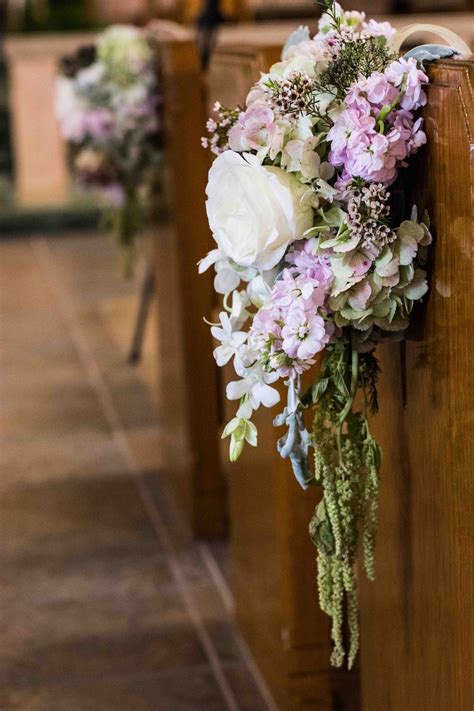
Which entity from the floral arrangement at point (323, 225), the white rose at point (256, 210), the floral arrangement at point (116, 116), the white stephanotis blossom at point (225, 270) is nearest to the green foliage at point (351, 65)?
the floral arrangement at point (323, 225)

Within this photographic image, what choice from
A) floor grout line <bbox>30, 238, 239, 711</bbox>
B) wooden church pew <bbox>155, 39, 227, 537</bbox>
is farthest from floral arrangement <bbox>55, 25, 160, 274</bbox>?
floor grout line <bbox>30, 238, 239, 711</bbox>

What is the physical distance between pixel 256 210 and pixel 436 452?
Answer: 42cm

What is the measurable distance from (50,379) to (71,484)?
4.59ft

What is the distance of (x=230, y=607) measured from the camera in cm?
319

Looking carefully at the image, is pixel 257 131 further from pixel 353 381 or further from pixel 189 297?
pixel 189 297

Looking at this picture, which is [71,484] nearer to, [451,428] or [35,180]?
[451,428]

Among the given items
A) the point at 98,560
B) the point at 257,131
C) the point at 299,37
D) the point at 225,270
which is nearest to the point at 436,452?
the point at 225,270

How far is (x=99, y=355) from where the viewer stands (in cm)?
588

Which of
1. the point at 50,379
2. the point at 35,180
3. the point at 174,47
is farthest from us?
the point at 35,180

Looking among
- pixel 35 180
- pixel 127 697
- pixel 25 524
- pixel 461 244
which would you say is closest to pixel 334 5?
pixel 461 244

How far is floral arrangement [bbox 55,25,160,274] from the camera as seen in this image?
145 inches

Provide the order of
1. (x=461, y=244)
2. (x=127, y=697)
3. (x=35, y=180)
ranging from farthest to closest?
(x=35, y=180) < (x=127, y=697) < (x=461, y=244)

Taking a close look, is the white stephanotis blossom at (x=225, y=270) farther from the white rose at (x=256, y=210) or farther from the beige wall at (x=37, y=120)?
the beige wall at (x=37, y=120)

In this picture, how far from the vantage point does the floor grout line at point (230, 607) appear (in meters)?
2.71
